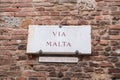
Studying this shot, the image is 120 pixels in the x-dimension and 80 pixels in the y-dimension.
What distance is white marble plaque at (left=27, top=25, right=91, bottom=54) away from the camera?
3467 millimetres

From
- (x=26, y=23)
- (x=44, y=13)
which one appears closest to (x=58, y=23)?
(x=44, y=13)

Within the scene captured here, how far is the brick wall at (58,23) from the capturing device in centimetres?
341

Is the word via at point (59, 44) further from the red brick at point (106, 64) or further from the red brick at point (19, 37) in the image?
the red brick at point (106, 64)

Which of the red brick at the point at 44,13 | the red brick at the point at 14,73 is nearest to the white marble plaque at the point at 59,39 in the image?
the red brick at the point at 44,13

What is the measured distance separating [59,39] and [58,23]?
0.76ft

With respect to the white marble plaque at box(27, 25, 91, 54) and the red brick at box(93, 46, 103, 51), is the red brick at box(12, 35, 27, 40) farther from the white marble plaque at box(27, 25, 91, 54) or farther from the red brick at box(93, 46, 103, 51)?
the red brick at box(93, 46, 103, 51)

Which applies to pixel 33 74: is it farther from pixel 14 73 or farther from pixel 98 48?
pixel 98 48

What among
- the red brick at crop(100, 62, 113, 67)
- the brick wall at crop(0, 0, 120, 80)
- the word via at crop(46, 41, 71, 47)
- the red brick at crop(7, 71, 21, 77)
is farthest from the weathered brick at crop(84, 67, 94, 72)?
the red brick at crop(7, 71, 21, 77)

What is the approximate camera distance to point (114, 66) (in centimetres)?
340

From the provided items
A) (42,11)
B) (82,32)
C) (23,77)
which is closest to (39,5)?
(42,11)

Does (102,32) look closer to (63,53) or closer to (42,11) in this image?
(63,53)

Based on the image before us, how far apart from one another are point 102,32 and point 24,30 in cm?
97

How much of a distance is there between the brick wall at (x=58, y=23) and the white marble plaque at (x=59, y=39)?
7 cm

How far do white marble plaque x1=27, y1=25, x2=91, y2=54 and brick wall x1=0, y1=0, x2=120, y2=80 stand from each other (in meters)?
0.07
